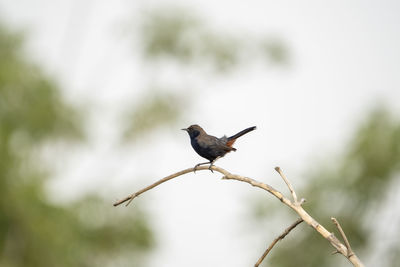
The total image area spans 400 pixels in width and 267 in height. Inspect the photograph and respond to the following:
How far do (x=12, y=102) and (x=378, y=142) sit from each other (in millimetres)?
13424

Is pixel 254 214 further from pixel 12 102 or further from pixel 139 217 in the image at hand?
pixel 12 102

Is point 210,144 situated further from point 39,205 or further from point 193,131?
point 39,205

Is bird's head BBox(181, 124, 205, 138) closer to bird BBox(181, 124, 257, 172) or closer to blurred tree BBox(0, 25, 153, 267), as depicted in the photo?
bird BBox(181, 124, 257, 172)

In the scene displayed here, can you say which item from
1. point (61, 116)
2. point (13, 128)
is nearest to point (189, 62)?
point (61, 116)

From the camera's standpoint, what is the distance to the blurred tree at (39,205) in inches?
931

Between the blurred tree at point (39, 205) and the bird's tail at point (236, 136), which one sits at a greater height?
the blurred tree at point (39, 205)

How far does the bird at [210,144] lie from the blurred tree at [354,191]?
1673 centimetres

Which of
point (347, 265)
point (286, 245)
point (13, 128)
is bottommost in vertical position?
point (347, 265)

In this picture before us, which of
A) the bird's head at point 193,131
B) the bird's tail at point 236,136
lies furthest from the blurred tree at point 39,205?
the bird's tail at point 236,136

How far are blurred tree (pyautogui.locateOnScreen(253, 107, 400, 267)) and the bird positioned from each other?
659 inches

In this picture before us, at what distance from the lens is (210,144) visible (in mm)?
5531

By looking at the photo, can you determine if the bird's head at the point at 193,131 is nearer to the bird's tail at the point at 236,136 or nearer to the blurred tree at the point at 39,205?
the bird's tail at the point at 236,136

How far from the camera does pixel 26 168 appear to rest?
24953 millimetres

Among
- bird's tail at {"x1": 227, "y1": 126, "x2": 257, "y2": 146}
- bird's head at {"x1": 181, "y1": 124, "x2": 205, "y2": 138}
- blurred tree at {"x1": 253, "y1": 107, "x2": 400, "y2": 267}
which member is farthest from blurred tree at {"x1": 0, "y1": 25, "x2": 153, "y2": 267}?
bird's tail at {"x1": 227, "y1": 126, "x2": 257, "y2": 146}
